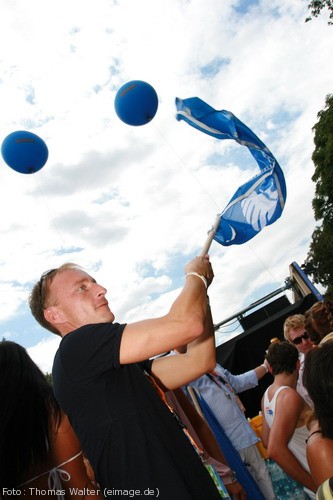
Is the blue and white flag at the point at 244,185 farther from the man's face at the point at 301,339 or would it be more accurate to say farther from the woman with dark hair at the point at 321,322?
the man's face at the point at 301,339

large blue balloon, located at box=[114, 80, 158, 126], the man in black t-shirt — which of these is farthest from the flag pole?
large blue balloon, located at box=[114, 80, 158, 126]

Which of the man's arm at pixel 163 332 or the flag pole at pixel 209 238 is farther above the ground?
the flag pole at pixel 209 238

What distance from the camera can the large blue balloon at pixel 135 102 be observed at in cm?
400

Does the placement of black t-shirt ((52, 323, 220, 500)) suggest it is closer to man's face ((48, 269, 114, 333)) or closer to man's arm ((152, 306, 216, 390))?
man's face ((48, 269, 114, 333))

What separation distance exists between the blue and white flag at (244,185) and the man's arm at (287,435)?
126 cm

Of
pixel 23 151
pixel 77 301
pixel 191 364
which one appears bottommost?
pixel 191 364

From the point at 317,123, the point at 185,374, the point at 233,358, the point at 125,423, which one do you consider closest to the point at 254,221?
the point at 185,374

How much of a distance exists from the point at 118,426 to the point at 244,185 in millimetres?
2227

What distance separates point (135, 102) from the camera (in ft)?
13.3

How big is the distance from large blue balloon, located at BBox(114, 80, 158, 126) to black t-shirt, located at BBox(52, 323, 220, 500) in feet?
10.8

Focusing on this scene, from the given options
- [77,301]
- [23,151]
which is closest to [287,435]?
[77,301]

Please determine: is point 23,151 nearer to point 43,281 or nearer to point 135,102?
point 135,102

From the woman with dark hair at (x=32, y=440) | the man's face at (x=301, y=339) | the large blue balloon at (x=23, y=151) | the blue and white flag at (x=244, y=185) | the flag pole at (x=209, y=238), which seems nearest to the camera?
the woman with dark hair at (x=32, y=440)

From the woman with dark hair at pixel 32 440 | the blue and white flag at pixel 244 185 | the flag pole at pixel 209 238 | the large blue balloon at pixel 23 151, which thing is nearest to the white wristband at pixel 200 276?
the flag pole at pixel 209 238
